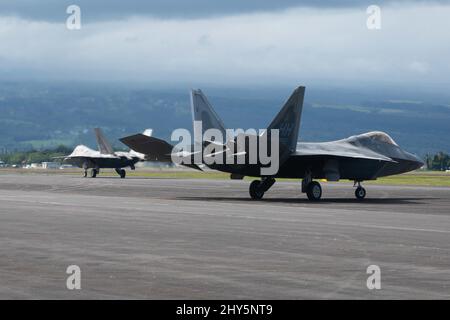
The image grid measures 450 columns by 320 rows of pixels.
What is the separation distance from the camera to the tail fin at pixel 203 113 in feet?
143

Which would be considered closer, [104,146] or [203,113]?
[203,113]

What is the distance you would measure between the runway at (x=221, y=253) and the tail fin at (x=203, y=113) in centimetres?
1010

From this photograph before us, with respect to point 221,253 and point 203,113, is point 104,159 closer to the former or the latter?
point 203,113

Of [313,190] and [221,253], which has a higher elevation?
[221,253]

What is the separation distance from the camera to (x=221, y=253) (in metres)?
19.0

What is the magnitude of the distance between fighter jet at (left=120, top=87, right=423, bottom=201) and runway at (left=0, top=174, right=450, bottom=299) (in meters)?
7.72

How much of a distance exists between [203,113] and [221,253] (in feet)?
82.2

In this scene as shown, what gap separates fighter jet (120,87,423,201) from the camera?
41.2m
